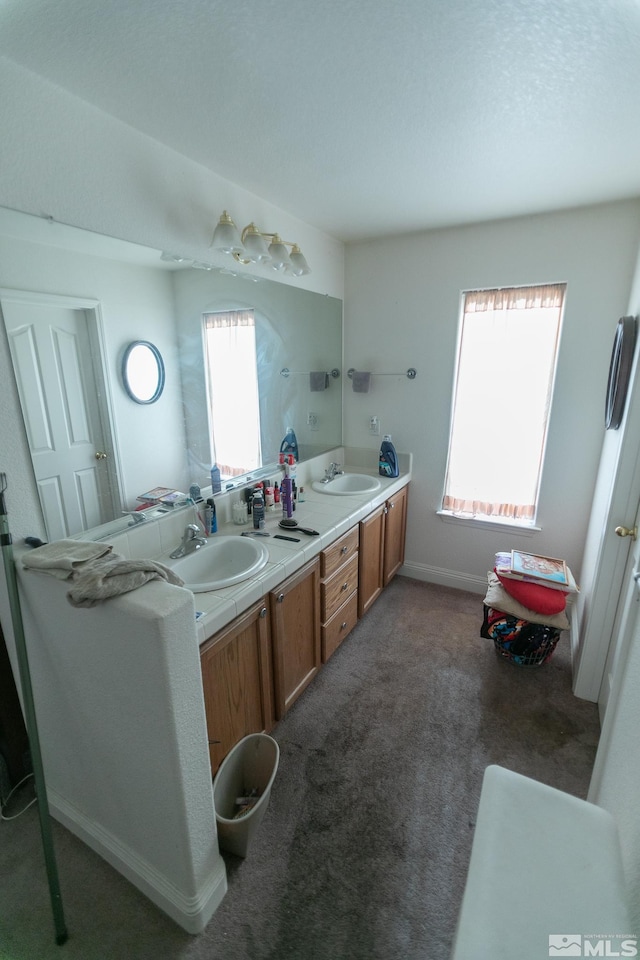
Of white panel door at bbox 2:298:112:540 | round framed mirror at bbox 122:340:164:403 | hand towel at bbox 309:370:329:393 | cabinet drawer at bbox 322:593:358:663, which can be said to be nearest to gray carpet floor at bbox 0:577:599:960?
cabinet drawer at bbox 322:593:358:663

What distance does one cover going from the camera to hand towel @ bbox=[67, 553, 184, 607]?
91cm

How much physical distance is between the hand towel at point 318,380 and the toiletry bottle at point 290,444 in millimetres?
364

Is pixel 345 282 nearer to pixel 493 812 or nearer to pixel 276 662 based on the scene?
pixel 276 662

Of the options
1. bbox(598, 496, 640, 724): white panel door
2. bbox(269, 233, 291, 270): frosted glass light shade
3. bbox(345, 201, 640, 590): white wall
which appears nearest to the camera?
bbox(598, 496, 640, 724): white panel door

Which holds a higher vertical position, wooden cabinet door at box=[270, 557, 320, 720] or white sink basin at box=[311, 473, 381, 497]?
white sink basin at box=[311, 473, 381, 497]

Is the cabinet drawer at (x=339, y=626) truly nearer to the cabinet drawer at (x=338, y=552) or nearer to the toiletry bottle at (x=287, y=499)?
the cabinet drawer at (x=338, y=552)

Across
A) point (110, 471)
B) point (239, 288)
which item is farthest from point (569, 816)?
point (239, 288)

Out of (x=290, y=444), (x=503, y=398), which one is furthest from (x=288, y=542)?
(x=503, y=398)

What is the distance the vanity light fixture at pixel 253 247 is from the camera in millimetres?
1610

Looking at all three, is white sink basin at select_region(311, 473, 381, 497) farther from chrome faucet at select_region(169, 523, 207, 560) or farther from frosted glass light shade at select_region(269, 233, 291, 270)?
→ frosted glass light shade at select_region(269, 233, 291, 270)

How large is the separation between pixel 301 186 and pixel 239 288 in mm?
544

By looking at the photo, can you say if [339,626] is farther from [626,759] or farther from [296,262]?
[296,262]

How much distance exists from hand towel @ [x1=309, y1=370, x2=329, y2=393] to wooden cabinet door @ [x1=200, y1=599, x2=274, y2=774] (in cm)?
169

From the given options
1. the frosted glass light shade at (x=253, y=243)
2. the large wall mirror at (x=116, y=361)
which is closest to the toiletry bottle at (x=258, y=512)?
the large wall mirror at (x=116, y=361)
